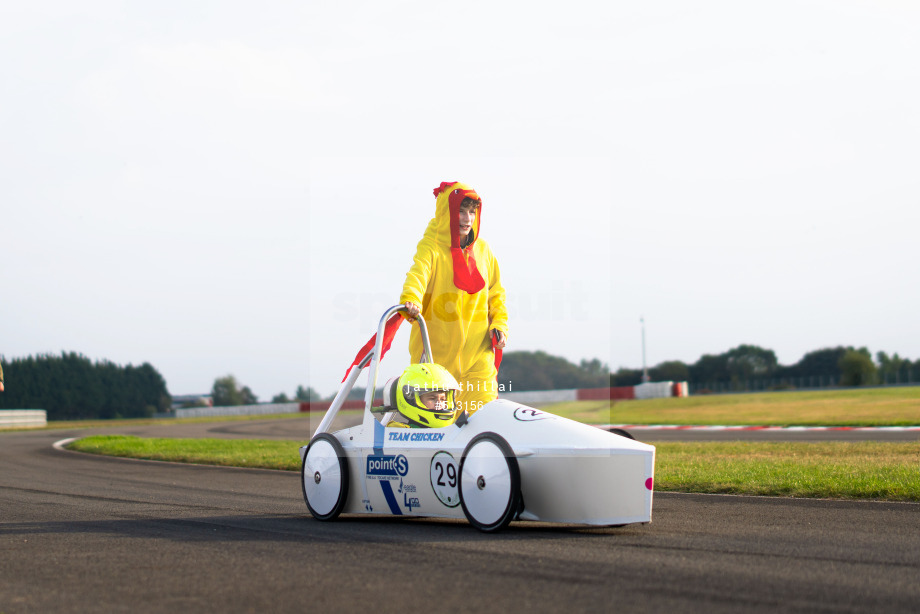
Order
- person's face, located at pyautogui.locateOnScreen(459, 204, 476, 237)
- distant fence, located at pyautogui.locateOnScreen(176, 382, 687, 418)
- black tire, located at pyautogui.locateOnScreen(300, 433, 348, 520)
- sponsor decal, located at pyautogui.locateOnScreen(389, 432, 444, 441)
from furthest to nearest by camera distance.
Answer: distant fence, located at pyautogui.locateOnScreen(176, 382, 687, 418) → person's face, located at pyautogui.locateOnScreen(459, 204, 476, 237) → black tire, located at pyautogui.locateOnScreen(300, 433, 348, 520) → sponsor decal, located at pyautogui.locateOnScreen(389, 432, 444, 441)

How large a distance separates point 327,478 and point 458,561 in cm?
295

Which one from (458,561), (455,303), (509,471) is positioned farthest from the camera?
(455,303)

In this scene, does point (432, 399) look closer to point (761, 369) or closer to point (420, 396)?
point (420, 396)

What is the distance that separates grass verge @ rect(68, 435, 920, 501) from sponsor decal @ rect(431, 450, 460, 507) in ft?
14.3

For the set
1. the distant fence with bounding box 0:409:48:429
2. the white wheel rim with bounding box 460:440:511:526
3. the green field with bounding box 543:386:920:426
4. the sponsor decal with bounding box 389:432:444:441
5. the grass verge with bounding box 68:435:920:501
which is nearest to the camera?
the white wheel rim with bounding box 460:440:511:526

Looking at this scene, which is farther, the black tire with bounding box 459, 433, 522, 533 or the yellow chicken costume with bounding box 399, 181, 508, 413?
the yellow chicken costume with bounding box 399, 181, 508, 413

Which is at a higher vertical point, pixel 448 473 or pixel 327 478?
pixel 448 473

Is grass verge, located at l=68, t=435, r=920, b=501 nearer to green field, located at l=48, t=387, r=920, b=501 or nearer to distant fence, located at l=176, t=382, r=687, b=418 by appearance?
green field, located at l=48, t=387, r=920, b=501

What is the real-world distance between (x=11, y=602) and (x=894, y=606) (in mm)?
4318

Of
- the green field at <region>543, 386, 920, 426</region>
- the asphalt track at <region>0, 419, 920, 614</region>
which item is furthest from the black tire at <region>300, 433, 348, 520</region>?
the green field at <region>543, 386, 920, 426</region>

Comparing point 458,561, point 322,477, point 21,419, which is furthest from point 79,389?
point 458,561

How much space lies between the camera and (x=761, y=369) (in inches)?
4063

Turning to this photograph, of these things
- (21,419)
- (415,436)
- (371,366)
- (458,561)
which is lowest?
(21,419)

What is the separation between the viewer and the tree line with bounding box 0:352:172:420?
87.9 m
